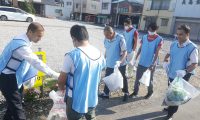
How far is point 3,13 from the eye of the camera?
27844mm

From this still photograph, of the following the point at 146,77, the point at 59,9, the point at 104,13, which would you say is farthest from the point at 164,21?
the point at 146,77

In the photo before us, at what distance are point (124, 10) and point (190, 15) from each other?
17.4 metres

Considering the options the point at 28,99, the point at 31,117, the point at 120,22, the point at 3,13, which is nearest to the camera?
the point at 31,117

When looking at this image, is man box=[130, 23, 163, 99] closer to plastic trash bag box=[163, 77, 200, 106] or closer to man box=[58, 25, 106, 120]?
plastic trash bag box=[163, 77, 200, 106]

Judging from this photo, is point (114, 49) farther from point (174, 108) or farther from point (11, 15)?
point (11, 15)

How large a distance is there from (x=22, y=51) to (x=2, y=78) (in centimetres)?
57

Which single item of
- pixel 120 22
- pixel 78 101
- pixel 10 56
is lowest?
pixel 120 22

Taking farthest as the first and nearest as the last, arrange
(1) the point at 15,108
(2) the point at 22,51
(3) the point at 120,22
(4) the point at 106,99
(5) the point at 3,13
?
(3) the point at 120,22
(5) the point at 3,13
(4) the point at 106,99
(1) the point at 15,108
(2) the point at 22,51

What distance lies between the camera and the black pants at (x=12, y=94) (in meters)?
3.95

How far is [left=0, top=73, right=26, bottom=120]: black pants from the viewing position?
3.95 m

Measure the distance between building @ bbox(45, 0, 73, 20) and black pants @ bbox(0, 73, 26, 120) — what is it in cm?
5609

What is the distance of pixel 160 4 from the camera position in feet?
136

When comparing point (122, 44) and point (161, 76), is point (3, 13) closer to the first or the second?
point (161, 76)

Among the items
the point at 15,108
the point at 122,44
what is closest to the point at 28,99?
the point at 15,108
